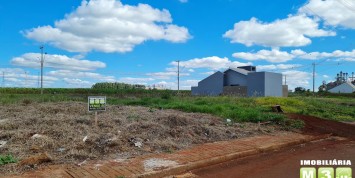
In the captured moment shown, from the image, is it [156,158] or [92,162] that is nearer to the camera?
[92,162]

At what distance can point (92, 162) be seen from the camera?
6.21 metres

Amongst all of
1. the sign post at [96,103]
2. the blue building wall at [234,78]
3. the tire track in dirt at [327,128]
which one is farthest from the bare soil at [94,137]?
the blue building wall at [234,78]

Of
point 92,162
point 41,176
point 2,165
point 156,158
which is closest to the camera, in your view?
point 41,176

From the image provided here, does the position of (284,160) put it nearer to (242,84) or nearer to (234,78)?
(242,84)

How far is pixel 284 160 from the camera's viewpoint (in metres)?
7.46

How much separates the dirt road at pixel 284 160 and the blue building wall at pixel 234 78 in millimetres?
47971

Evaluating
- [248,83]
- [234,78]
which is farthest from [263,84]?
[234,78]

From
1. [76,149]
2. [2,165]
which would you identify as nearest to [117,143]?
[76,149]

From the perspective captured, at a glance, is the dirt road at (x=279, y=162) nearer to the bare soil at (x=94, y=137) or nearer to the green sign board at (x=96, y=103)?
the bare soil at (x=94, y=137)

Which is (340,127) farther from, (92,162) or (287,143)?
(92,162)

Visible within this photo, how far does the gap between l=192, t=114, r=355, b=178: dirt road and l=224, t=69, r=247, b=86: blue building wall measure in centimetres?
4797

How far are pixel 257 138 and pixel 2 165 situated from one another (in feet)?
22.0

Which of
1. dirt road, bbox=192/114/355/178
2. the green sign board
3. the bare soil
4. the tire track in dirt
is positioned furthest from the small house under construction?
the green sign board

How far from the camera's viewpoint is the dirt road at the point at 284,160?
618cm
